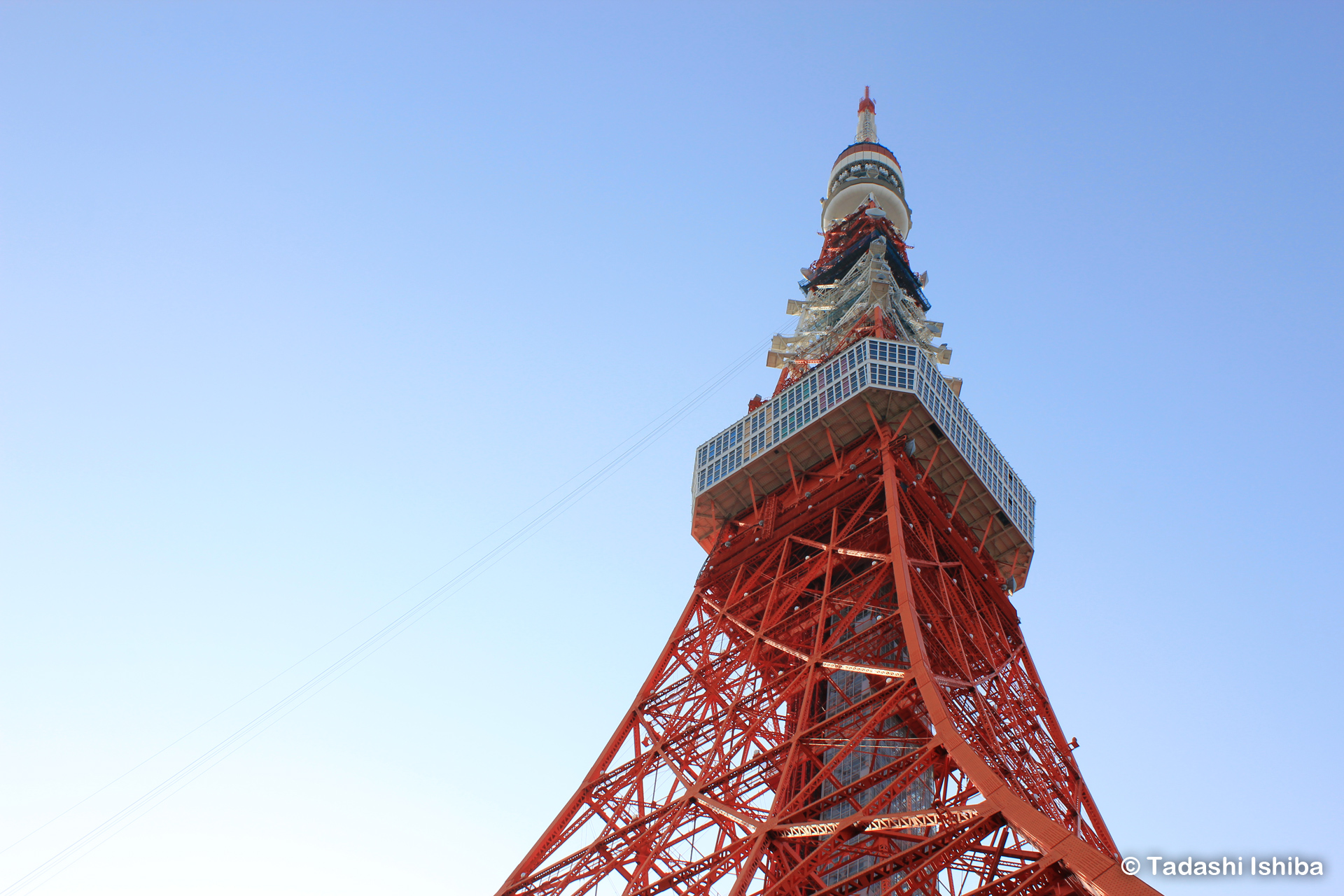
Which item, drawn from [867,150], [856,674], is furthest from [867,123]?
[856,674]

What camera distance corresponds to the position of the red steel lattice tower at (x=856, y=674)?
23312 mm

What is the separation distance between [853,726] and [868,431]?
41.3 feet

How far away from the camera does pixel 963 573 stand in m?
35.8

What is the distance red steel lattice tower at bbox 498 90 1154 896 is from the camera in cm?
2331

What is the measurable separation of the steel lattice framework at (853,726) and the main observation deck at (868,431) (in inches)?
20.1

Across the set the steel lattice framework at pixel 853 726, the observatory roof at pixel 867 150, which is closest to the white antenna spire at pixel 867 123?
the observatory roof at pixel 867 150

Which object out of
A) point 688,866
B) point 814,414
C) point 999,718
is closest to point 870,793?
point 999,718

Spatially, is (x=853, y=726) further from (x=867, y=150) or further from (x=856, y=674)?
(x=867, y=150)

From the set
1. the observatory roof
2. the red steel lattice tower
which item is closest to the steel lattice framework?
the red steel lattice tower

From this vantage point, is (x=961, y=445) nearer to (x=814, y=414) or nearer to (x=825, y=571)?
(x=814, y=414)

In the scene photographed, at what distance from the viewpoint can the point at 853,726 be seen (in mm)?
28016

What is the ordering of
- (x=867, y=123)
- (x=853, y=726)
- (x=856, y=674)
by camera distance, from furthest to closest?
1. (x=867, y=123)
2. (x=856, y=674)
3. (x=853, y=726)

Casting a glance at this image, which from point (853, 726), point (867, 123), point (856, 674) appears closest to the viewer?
point (853, 726)

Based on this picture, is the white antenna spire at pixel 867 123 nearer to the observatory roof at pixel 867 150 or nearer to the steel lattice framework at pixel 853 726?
the observatory roof at pixel 867 150
